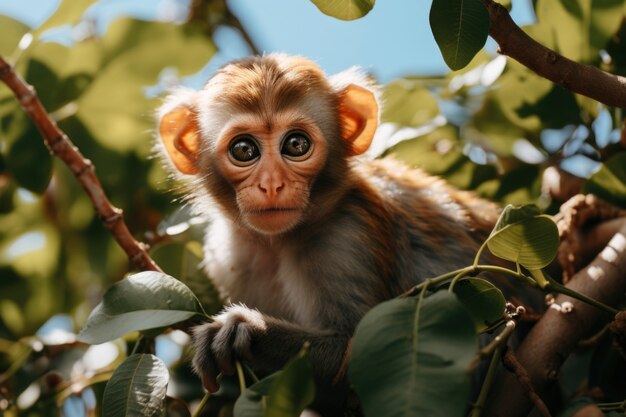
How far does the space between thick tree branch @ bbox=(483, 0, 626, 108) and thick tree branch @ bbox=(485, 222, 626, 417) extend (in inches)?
32.2

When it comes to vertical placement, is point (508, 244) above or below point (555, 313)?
above

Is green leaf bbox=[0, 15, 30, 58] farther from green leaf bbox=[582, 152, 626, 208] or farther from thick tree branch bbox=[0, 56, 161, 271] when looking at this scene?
green leaf bbox=[582, 152, 626, 208]

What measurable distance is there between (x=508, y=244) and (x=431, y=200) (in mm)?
1886

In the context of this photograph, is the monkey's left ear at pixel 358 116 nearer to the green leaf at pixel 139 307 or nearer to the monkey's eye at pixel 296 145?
the monkey's eye at pixel 296 145

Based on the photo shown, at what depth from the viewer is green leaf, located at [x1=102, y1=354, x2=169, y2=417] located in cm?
254

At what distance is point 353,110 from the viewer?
13.9 feet

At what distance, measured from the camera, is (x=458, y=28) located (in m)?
2.58

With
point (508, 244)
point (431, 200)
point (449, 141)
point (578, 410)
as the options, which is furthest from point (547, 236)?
point (449, 141)

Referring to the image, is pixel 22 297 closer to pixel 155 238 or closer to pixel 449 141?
pixel 155 238

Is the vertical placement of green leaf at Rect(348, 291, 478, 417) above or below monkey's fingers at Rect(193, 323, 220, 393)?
above

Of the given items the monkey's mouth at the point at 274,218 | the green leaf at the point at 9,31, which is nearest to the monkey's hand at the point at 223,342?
the monkey's mouth at the point at 274,218

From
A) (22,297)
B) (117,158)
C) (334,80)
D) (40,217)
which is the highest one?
(334,80)

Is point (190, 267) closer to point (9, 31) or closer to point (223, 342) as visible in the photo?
point (223, 342)

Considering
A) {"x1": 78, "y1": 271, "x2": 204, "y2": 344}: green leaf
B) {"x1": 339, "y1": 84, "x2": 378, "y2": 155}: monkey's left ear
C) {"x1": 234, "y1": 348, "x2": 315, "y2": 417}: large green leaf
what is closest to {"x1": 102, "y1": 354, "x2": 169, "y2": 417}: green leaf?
{"x1": 78, "y1": 271, "x2": 204, "y2": 344}: green leaf
